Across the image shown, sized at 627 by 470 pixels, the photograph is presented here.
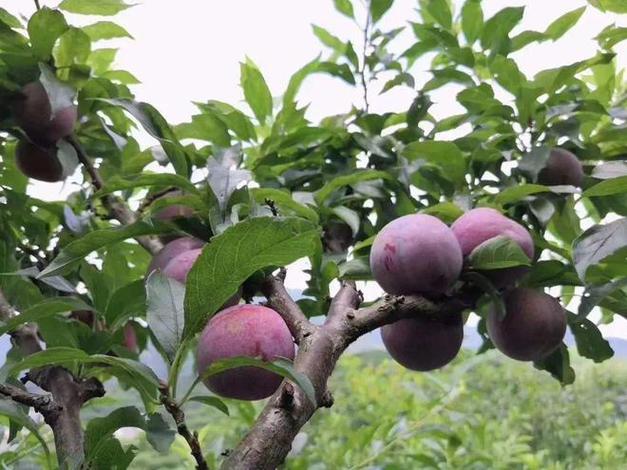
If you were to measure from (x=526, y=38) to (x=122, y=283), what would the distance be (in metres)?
0.63

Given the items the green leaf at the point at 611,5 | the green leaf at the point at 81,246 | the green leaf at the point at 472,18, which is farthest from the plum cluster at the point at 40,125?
the green leaf at the point at 611,5

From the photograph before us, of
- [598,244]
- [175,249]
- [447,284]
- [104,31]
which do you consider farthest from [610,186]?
[104,31]

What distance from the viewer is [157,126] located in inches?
30.2

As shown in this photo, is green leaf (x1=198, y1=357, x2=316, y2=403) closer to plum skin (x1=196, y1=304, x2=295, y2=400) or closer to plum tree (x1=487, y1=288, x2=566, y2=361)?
plum skin (x1=196, y1=304, x2=295, y2=400)

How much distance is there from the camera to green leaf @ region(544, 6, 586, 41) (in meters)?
1.04

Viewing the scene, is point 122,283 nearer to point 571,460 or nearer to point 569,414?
point 571,460

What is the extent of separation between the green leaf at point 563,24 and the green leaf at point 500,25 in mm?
76

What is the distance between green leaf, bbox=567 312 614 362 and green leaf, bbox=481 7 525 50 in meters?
0.39

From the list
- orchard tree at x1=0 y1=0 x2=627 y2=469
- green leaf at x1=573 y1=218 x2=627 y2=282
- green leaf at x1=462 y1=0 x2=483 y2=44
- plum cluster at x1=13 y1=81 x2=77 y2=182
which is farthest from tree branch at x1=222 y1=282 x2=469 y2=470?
green leaf at x1=462 y1=0 x2=483 y2=44

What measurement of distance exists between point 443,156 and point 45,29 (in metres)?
0.46

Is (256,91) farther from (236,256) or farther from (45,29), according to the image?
(236,256)

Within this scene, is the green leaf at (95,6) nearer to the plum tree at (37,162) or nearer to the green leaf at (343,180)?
the plum tree at (37,162)

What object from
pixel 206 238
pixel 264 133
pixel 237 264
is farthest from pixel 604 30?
pixel 237 264


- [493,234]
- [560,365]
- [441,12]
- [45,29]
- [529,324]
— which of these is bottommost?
[560,365]
